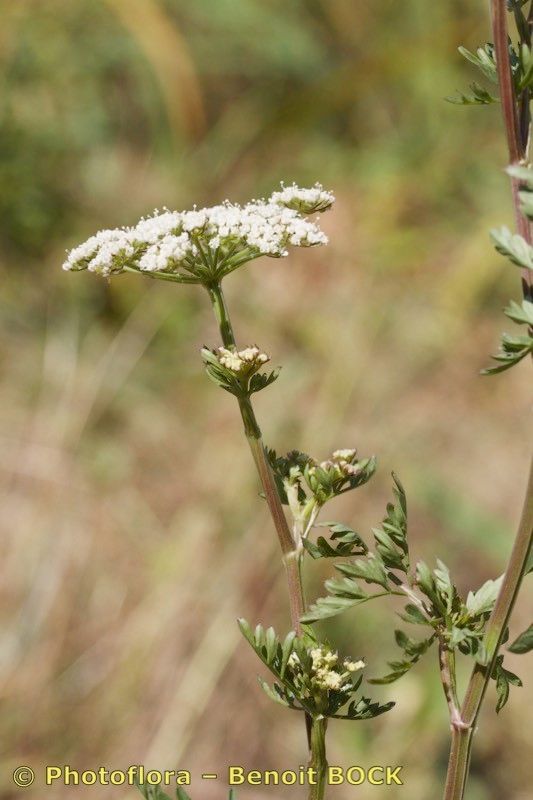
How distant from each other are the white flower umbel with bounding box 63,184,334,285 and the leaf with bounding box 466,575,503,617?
0.43m

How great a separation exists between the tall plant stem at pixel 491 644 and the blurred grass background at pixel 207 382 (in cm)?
165

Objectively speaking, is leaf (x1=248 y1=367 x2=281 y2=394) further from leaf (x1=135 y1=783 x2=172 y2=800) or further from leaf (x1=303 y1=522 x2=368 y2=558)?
leaf (x1=135 y1=783 x2=172 y2=800)

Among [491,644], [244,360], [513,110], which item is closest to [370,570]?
[491,644]

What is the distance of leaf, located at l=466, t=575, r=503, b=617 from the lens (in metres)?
1.01

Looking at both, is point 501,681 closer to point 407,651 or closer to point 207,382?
point 407,651

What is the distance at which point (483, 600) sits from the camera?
101 cm

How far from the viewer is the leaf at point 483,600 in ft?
3.30

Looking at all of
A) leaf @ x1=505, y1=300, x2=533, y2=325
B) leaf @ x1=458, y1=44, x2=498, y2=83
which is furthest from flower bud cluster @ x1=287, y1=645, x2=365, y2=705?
leaf @ x1=458, y1=44, x2=498, y2=83

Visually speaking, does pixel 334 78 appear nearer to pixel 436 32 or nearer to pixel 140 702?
pixel 436 32

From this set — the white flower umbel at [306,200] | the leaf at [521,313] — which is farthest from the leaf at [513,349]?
the white flower umbel at [306,200]

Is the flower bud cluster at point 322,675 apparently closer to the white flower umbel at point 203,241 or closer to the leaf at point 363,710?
the leaf at point 363,710

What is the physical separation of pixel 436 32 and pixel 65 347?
271cm

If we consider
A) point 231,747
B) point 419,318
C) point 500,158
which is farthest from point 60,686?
point 500,158

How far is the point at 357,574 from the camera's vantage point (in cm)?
101
